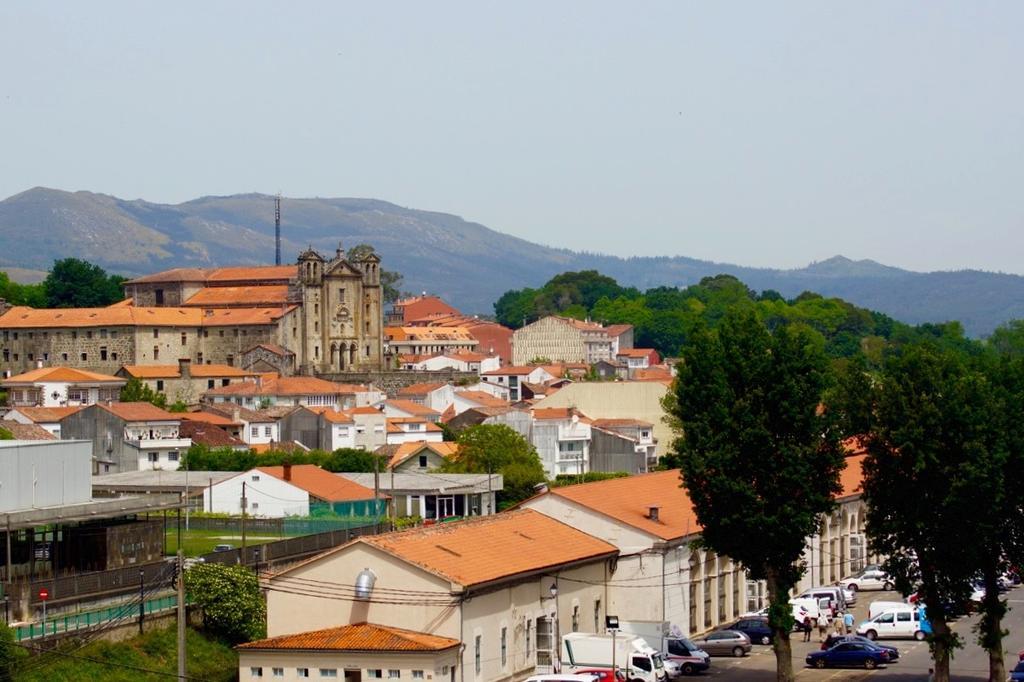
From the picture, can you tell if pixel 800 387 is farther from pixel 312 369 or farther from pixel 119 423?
pixel 312 369

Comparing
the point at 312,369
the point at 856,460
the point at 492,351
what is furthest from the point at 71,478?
the point at 492,351

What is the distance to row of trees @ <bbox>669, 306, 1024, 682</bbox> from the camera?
36.3 m

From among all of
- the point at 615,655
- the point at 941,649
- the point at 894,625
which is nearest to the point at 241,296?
the point at 894,625

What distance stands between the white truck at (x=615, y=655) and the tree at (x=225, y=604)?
624cm

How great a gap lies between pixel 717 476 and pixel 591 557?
3.95m

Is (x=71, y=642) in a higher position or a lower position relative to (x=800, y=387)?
lower

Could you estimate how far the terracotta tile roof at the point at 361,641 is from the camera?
33.2 metres

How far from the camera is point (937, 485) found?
36.7 meters

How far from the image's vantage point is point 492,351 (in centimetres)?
17900

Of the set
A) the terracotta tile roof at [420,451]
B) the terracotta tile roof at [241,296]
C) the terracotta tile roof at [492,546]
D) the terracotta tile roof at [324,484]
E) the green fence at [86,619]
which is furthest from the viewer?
the terracotta tile roof at [241,296]

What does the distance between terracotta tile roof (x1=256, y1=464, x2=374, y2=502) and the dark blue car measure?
25.7 metres

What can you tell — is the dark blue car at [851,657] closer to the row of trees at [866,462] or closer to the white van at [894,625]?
the row of trees at [866,462]

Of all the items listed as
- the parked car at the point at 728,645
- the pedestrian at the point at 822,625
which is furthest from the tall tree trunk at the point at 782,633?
the pedestrian at the point at 822,625

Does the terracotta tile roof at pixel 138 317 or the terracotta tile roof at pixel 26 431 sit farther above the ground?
the terracotta tile roof at pixel 138 317
